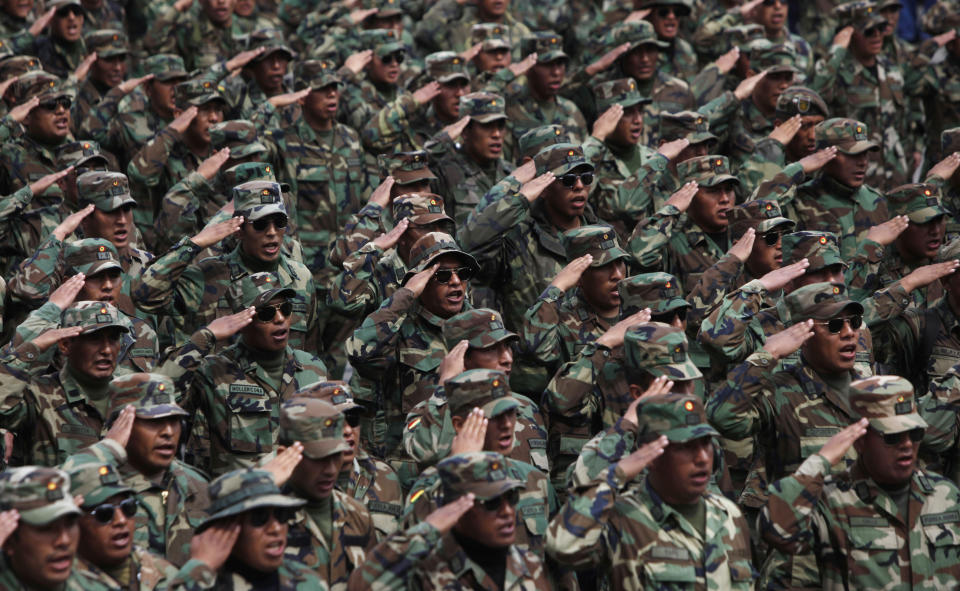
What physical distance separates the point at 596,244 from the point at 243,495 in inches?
157

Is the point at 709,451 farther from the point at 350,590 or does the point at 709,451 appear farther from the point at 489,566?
the point at 350,590

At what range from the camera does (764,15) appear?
17000 millimetres

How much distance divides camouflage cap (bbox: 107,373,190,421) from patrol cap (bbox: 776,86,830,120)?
6.00 metres

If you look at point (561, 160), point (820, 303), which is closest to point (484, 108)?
point (561, 160)

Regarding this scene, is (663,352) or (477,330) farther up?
(663,352)

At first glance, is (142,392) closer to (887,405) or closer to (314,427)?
(314,427)

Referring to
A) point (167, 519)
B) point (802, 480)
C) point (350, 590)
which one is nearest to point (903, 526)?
point (802, 480)

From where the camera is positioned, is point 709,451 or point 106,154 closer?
point 709,451

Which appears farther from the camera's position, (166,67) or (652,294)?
(166,67)

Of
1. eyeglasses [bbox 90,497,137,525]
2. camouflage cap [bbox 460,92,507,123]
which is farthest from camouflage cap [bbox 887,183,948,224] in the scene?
eyeglasses [bbox 90,497,137,525]

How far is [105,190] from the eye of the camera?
12695 millimetres

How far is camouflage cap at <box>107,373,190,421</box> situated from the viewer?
383 inches

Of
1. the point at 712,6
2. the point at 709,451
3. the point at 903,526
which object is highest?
the point at 709,451

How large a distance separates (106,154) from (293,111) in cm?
175
